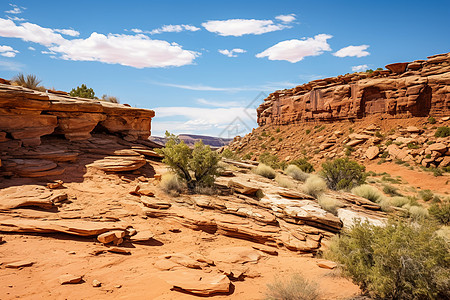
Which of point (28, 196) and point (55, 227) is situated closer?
point (55, 227)

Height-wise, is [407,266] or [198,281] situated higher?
[407,266]

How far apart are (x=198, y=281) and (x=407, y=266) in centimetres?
356

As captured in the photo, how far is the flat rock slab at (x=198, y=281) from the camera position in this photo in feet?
14.0

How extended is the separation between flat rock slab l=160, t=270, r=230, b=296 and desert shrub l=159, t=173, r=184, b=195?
4.55 m

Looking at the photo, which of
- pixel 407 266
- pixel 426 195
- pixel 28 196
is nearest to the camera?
pixel 407 266

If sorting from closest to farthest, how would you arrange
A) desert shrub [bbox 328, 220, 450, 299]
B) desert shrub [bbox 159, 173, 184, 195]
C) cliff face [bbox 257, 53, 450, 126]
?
desert shrub [bbox 328, 220, 450, 299], desert shrub [bbox 159, 173, 184, 195], cliff face [bbox 257, 53, 450, 126]

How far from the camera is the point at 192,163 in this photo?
10297mm

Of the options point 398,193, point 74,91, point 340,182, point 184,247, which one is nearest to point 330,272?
point 184,247

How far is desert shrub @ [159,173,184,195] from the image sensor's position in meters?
9.24

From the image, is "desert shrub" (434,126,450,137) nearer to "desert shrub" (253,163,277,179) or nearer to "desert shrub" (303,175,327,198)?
"desert shrub" (303,175,327,198)

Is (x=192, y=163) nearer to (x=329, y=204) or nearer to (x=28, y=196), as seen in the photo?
(x=28, y=196)

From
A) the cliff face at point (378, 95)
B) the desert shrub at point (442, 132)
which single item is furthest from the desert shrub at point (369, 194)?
the cliff face at point (378, 95)

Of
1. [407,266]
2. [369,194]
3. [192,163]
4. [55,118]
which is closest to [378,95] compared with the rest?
[369,194]

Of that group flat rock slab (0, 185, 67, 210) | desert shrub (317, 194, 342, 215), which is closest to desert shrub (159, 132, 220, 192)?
flat rock slab (0, 185, 67, 210)
